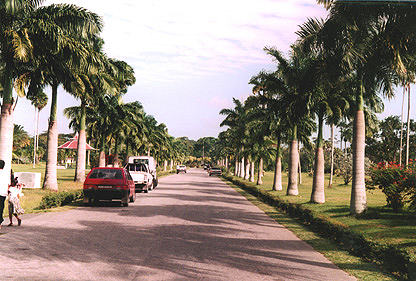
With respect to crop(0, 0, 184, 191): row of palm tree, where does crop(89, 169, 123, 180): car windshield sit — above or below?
below

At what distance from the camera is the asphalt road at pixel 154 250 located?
6965 mm

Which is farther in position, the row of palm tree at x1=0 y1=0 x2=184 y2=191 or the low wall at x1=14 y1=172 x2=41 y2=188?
the low wall at x1=14 y1=172 x2=41 y2=188

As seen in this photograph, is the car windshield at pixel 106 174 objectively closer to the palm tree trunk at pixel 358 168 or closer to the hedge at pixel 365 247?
the hedge at pixel 365 247

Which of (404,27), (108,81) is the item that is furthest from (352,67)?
(108,81)

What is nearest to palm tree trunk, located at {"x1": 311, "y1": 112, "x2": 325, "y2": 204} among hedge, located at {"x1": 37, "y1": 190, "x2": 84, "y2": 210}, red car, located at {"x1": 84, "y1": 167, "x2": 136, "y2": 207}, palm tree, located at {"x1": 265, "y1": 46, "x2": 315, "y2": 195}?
palm tree, located at {"x1": 265, "y1": 46, "x2": 315, "y2": 195}

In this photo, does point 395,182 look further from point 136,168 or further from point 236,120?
point 236,120

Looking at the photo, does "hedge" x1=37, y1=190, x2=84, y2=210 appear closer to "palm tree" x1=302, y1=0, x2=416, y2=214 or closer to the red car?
the red car

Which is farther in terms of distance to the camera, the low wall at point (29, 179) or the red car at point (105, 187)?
the low wall at point (29, 179)

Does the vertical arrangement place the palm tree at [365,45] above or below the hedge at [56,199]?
above

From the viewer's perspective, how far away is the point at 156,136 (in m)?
73.2

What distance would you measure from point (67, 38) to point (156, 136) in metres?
53.5

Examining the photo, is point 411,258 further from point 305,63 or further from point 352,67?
point 305,63

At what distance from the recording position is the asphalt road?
6965 mm

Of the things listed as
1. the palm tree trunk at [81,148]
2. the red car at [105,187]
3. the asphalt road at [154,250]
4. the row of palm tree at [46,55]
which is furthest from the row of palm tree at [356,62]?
the palm tree trunk at [81,148]
